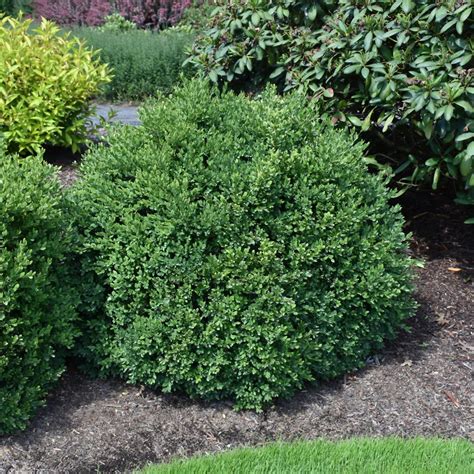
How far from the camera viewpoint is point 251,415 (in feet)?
13.3

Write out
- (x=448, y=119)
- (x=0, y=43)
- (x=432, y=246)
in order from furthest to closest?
1. (x=0, y=43)
2. (x=432, y=246)
3. (x=448, y=119)

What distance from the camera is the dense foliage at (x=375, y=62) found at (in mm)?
4707

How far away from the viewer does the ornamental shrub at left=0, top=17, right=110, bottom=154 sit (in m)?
6.39

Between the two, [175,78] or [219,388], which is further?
[175,78]


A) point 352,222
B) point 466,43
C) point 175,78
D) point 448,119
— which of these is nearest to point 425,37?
point 466,43

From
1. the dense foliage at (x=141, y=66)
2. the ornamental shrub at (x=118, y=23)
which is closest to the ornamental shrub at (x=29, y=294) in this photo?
the dense foliage at (x=141, y=66)

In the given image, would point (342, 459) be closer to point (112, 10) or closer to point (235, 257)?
point (235, 257)

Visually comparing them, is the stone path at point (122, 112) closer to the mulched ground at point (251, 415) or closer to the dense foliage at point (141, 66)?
the dense foliage at point (141, 66)

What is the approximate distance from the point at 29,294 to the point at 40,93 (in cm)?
320

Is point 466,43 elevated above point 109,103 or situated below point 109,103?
above

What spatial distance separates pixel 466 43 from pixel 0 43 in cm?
401

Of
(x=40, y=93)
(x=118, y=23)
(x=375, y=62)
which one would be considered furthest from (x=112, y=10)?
(x=375, y=62)

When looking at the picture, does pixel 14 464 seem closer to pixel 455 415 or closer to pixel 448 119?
pixel 455 415

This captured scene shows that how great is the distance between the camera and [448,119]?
14.8 ft
